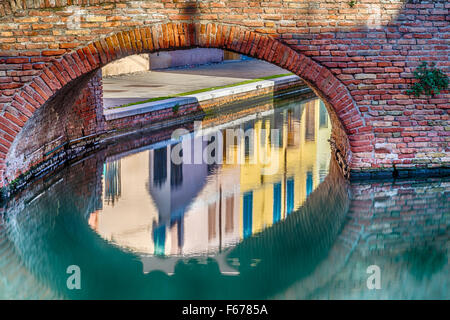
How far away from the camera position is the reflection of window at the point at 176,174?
9664 mm

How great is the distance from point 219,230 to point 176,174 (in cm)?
238

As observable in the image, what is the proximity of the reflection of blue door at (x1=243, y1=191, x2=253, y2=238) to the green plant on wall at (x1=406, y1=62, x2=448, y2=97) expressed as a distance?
2.05m

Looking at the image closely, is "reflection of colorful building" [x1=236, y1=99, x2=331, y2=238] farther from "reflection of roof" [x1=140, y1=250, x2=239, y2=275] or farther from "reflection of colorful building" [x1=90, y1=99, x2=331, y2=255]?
"reflection of roof" [x1=140, y1=250, x2=239, y2=275]

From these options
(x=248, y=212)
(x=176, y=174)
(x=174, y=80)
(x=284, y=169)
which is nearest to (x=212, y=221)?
(x=248, y=212)

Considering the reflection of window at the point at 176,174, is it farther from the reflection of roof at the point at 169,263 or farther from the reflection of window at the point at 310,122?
the reflection of window at the point at 310,122

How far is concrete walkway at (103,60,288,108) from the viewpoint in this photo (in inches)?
553

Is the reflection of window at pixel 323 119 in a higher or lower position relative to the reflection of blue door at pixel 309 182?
higher

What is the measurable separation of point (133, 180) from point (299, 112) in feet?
20.2

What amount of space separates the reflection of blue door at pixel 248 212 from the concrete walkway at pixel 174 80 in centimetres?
395

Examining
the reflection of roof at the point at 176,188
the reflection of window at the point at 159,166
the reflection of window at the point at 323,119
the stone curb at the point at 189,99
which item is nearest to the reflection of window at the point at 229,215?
the reflection of roof at the point at 176,188

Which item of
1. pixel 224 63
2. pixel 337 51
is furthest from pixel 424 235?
pixel 224 63

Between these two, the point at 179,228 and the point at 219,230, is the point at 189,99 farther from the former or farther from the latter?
the point at 219,230

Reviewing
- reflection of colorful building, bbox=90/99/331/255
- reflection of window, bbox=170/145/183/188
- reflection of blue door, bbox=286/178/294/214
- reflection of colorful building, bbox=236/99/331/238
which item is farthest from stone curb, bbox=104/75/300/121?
reflection of blue door, bbox=286/178/294/214

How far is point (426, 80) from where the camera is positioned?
8.50 meters
